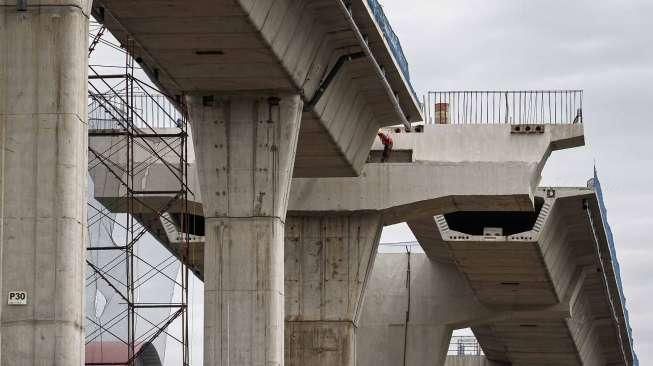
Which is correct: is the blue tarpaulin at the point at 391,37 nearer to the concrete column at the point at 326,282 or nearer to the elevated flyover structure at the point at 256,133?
the elevated flyover structure at the point at 256,133

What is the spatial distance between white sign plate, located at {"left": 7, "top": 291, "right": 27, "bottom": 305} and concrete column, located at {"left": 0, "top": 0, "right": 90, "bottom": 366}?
0.08 meters

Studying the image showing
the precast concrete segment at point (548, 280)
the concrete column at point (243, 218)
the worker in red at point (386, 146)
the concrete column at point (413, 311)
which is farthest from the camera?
the concrete column at point (413, 311)

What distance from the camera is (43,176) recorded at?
1373 inches

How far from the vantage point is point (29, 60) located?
116 ft

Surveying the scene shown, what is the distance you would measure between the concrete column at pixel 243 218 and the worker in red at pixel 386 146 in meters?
13.6

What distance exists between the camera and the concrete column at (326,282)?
213 feet

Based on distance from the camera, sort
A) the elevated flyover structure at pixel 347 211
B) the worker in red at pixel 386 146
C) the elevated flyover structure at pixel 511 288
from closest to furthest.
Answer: the elevated flyover structure at pixel 347 211 < the worker in red at pixel 386 146 < the elevated flyover structure at pixel 511 288

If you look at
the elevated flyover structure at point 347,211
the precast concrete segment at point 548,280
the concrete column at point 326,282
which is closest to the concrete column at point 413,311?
the precast concrete segment at point 548,280

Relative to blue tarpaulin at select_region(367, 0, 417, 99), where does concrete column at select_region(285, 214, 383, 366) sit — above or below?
below

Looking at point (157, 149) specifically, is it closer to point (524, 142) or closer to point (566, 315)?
point (524, 142)

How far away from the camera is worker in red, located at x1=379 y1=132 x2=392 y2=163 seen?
2596 inches

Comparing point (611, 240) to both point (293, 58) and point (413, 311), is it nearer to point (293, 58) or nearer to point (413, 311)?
point (413, 311)

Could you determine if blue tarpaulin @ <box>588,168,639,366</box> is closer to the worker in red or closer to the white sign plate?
the worker in red

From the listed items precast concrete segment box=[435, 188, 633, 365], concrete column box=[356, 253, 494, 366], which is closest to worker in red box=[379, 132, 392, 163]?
precast concrete segment box=[435, 188, 633, 365]
